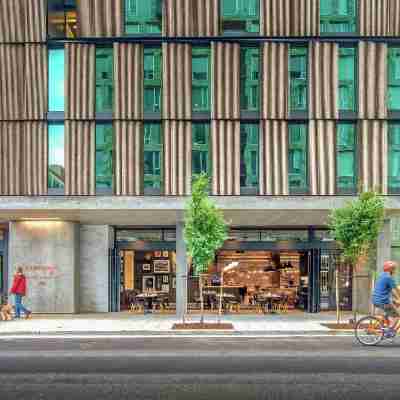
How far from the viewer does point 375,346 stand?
1492cm

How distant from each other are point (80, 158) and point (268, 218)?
307 inches

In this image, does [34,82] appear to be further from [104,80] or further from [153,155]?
[153,155]

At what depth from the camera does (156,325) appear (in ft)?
65.7

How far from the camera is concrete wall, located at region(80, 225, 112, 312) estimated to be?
88.5ft

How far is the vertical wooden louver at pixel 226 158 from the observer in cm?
2444

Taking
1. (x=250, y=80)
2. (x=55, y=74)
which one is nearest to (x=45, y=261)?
(x=55, y=74)

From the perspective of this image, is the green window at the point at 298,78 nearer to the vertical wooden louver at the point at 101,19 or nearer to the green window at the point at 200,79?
the green window at the point at 200,79

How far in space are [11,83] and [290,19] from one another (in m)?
11.1

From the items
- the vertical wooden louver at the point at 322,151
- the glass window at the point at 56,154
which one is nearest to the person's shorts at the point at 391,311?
the vertical wooden louver at the point at 322,151

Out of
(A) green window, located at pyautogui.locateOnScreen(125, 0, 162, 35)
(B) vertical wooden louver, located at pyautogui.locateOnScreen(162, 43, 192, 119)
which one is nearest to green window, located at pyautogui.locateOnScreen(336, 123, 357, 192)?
(B) vertical wooden louver, located at pyautogui.locateOnScreen(162, 43, 192, 119)

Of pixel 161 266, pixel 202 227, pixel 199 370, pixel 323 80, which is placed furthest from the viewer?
pixel 161 266

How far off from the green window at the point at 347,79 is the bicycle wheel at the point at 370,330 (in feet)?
38.3

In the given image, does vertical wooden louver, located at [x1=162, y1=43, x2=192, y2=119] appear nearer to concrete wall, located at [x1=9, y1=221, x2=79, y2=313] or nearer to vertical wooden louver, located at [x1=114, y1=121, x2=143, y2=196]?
vertical wooden louver, located at [x1=114, y1=121, x2=143, y2=196]

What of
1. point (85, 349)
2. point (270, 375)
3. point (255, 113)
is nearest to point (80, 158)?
point (255, 113)
